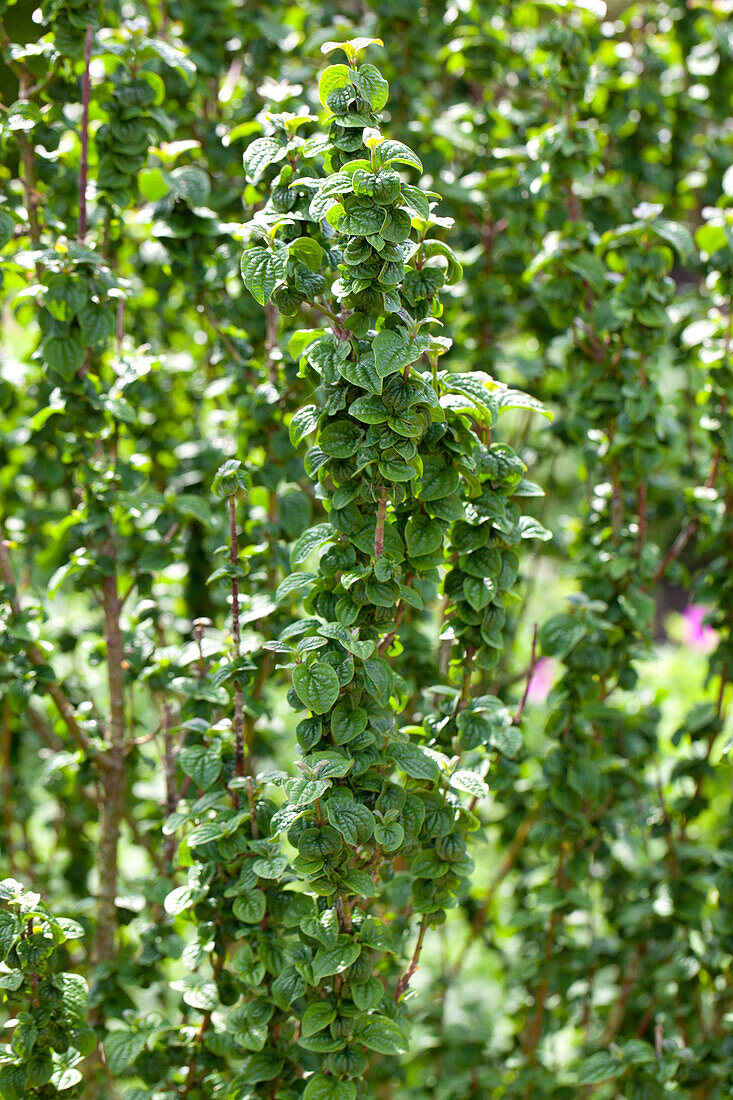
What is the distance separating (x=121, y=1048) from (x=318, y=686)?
779mm

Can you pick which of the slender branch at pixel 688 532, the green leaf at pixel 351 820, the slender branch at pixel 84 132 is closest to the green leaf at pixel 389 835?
the green leaf at pixel 351 820

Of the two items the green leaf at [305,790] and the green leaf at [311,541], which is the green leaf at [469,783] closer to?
the green leaf at [305,790]

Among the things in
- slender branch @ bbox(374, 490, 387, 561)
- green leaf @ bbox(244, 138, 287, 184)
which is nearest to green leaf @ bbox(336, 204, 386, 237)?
green leaf @ bbox(244, 138, 287, 184)

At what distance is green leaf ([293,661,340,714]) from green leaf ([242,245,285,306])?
509 mm

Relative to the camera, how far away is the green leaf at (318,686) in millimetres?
1311

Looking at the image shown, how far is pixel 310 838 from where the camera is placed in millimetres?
1314

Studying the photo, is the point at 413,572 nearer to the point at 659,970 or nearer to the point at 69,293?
the point at 69,293

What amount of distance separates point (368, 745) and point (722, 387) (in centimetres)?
110

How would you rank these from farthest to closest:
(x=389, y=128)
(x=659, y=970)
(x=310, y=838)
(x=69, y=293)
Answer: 1. (x=389, y=128)
2. (x=659, y=970)
3. (x=69, y=293)
4. (x=310, y=838)

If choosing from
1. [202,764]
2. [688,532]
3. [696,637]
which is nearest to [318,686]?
[202,764]

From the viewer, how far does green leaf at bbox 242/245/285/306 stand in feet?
4.42

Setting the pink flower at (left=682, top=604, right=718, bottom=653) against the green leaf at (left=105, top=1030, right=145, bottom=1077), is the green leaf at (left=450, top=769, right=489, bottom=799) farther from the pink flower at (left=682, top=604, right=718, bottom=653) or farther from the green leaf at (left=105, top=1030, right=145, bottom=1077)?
the pink flower at (left=682, top=604, right=718, bottom=653)

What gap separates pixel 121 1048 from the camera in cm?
161

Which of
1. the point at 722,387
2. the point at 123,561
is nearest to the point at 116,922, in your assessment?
the point at 123,561
